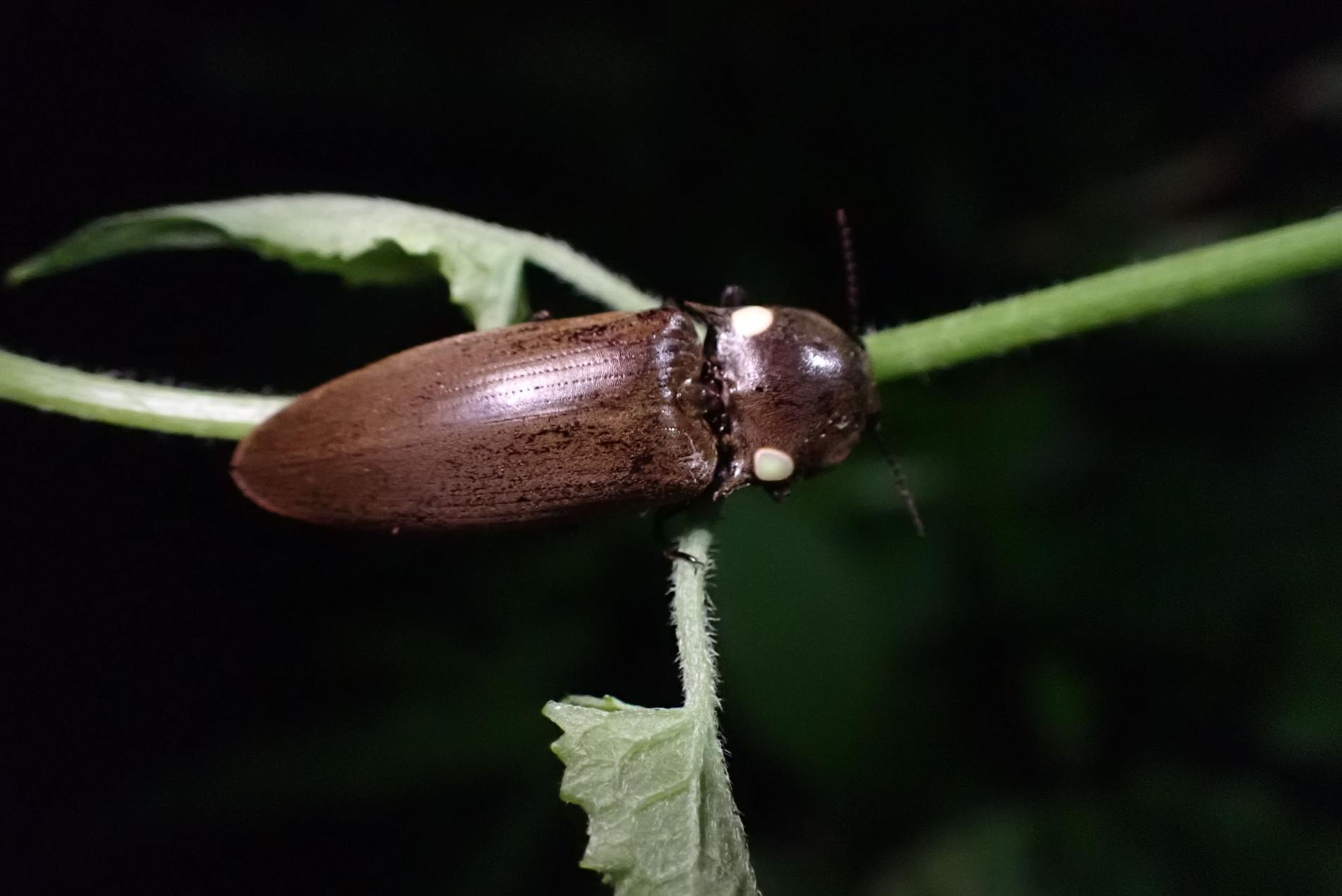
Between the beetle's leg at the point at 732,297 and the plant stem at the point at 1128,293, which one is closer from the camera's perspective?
the plant stem at the point at 1128,293

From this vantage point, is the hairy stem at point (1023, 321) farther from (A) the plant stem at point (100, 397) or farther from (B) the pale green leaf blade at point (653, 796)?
(B) the pale green leaf blade at point (653, 796)

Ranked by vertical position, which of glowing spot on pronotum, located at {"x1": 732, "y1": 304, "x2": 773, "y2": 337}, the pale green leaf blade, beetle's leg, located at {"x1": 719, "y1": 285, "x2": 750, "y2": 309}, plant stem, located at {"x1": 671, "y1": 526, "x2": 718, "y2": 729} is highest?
beetle's leg, located at {"x1": 719, "y1": 285, "x2": 750, "y2": 309}

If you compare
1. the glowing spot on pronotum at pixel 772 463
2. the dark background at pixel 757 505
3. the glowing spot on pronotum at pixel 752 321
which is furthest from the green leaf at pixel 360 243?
the dark background at pixel 757 505

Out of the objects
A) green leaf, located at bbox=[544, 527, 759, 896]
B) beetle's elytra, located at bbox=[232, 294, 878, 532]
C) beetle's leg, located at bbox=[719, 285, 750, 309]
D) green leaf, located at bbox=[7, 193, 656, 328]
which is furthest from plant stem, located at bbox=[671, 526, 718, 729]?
beetle's leg, located at bbox=[719, 285, 750, 309]

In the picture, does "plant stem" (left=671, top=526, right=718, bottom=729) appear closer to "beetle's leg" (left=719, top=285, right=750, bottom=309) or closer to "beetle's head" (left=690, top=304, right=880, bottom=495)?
"beetle's head" (left=690, top=304, right=880, bottom=495)

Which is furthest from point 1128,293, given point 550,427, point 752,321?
point 550,427

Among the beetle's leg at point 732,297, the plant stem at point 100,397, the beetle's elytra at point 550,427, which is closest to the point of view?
the plant stem at point 100,397

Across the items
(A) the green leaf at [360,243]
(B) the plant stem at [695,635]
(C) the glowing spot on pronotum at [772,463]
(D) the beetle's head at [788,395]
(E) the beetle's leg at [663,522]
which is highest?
(A) the green leaf at [360,243]
